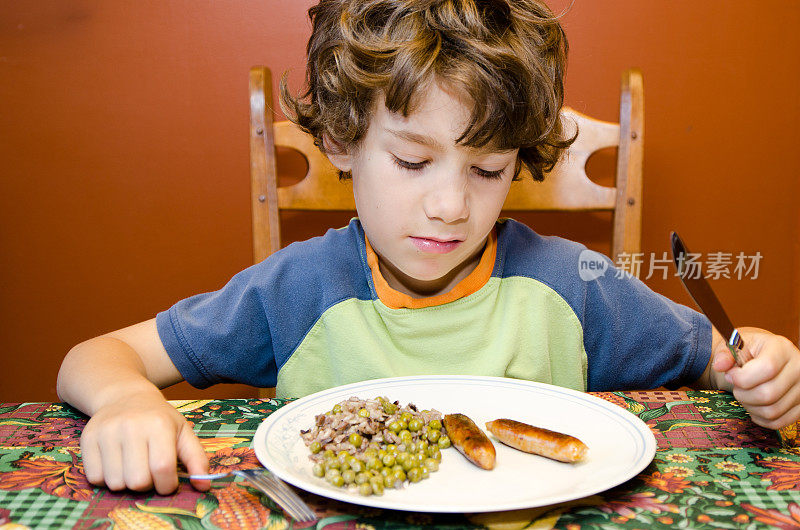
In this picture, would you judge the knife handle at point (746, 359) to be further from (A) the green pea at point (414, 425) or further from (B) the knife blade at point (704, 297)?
(A) the green pea at point (414, 425)

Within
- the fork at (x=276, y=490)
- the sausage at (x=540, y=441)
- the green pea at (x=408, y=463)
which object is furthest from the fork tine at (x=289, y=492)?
the sausage at (x=540, y=441)

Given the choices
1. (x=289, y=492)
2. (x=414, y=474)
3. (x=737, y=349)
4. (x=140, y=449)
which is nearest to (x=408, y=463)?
(x=414, y=474)

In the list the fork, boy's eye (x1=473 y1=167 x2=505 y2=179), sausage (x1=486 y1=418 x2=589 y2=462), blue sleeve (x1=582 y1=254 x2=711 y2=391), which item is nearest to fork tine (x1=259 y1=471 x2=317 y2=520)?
the fork

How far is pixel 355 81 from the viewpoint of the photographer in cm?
102

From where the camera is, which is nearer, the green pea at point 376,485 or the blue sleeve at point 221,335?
the green pea at point 376,485

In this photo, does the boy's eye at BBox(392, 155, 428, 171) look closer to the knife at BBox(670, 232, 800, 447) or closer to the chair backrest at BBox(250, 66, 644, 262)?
the knife at BBox(670, 232, 800, 447)

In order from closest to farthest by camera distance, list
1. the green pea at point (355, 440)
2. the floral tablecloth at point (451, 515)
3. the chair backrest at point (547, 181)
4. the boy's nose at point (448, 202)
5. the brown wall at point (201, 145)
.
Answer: the floral tablecloth at point (451, 515) → the green pea at point (355, 440) → the boy's nose at point (448, 202) → the chair backrest at point (547, 181) → the brown wall at point (201, 145)

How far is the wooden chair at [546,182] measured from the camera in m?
1.51

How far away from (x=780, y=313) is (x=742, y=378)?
1.48 m

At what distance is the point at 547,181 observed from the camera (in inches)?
61.5

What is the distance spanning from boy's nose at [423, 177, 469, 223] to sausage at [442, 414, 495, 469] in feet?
0.93

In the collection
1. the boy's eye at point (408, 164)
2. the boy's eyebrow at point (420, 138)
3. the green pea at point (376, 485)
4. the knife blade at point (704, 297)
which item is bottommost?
the green pea at point (376, 485)

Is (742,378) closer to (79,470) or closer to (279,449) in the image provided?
(279,449)

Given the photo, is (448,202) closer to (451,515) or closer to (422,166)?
(422,166)
